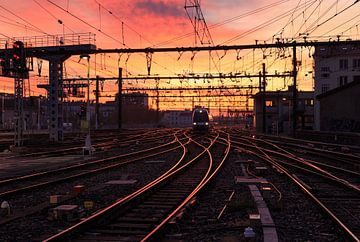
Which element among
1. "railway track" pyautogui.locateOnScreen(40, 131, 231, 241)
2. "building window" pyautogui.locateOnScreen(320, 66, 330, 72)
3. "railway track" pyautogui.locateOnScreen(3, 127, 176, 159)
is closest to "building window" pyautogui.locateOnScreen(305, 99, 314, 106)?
"building window" pyautogui.locateOnScreen(320, 66, 330, 72)

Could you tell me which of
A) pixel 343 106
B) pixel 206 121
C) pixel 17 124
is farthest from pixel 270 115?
pixel 17 124

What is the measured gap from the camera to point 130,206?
1134 centimetres

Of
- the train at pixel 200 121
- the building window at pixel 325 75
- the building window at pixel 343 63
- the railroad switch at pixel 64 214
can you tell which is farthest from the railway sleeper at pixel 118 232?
the building window at pixel 343 63

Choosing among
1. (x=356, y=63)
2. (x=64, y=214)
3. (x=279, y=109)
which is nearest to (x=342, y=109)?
(x=279, y=109)

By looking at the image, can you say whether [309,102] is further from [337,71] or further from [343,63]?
[343,63]

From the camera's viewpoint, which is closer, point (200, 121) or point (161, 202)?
point (161, 202)

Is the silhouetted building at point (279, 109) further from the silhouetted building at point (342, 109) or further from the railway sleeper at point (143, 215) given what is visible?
the railway sleeper at point (143, 215)

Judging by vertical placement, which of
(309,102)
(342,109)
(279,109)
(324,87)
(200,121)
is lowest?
(200,121)

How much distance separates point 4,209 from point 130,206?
2.91 m

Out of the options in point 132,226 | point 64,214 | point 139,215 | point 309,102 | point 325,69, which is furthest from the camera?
point 309,102

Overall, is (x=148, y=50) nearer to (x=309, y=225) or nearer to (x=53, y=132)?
(x=53, y=132)

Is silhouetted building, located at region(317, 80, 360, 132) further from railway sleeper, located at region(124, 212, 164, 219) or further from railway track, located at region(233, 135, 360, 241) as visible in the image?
railway sleeper, located at region(124, 212, 164, 219)

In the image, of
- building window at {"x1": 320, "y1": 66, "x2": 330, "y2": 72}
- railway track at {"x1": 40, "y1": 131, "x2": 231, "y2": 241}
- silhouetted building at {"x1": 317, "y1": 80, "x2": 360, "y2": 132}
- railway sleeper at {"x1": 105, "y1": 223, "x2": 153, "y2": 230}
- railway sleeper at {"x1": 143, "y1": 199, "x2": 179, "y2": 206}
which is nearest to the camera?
railway track at {"x1": 40, "y1": 131, "x2": 231, "y2": 241}

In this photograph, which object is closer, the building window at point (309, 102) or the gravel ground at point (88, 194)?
the gravel ground at point (88, 194)
